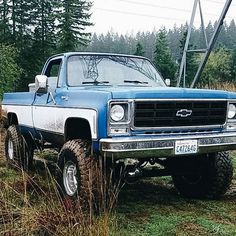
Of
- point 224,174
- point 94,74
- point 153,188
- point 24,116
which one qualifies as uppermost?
point 94,74

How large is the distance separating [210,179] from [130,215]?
1.39 metres

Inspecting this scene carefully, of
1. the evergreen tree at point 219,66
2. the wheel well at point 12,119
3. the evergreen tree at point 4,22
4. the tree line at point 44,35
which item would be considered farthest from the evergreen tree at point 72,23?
the wheel well at point 12,119

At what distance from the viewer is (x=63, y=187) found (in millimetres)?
5242

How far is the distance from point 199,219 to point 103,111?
5.12ft

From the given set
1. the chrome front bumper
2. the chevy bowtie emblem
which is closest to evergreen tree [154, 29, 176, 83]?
the chrome front bumper

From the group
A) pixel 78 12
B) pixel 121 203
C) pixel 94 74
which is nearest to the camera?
pixel 121 203

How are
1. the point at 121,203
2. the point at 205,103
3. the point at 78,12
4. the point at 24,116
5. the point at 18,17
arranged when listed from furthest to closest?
the point at 18,17 → the point at 78,12 → the point at 24,116 → the point at 121,203 → the point at 205,103

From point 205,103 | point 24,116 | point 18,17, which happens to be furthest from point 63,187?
point 18,17

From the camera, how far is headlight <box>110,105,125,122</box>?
456 cm

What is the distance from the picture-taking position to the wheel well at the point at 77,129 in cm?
523

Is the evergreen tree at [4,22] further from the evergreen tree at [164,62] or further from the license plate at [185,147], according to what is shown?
the license plate at [185,147]

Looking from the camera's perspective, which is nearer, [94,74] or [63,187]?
[63,187]

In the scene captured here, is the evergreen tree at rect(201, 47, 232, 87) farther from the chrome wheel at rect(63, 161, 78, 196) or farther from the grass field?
the chrome wheel at rect(63, 161, 78, 196)

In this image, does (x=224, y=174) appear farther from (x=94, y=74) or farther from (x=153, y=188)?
(x=94, y=74)
